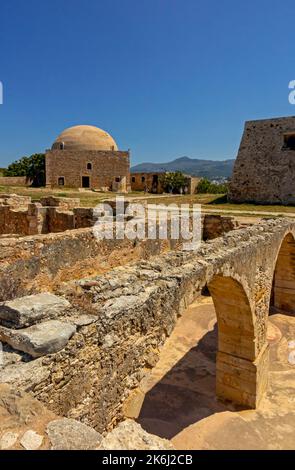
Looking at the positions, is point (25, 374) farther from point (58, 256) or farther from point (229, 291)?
point (58, 256)

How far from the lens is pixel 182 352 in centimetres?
933

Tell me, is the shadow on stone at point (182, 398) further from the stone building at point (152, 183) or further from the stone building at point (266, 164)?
the stone building at point (152, 183)

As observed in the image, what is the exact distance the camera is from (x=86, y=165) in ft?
120

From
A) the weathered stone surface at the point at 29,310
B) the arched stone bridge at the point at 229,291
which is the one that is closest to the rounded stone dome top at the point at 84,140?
the arched stone bridge at the point at 229,291

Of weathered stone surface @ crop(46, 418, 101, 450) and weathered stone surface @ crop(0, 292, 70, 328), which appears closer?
weathered stone surface @ crop(46, 418, 101, 450)

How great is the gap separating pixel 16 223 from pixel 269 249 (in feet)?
28.5

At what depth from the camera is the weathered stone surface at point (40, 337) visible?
2.74 m

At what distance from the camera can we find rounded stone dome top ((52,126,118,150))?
38219 millimetres

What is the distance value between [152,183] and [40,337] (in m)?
40.1

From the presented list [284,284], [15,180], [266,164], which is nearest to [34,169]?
[15,180]

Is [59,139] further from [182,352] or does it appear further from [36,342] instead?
[36,342]

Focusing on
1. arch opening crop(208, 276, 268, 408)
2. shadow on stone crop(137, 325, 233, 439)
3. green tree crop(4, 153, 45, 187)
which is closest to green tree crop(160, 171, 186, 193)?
green tree crop(4, 153, 45, 187)

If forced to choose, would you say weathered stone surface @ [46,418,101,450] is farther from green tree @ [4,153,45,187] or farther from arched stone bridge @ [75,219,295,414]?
green tree @ [4,153,45,187]

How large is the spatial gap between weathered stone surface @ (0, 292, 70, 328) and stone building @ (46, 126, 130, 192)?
33378 mm
